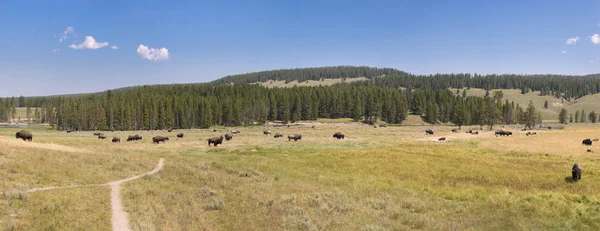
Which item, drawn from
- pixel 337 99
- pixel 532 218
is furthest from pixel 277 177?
pixel 337 99

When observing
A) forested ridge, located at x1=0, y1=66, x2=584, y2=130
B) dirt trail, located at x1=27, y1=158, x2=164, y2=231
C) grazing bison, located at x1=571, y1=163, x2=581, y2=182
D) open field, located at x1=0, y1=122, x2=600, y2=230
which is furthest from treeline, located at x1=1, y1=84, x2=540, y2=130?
dirt trail, located at x1=27, y1=158, x2=164, y2=231

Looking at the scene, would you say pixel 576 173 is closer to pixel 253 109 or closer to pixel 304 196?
pixel 304 196

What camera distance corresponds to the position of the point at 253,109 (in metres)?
145

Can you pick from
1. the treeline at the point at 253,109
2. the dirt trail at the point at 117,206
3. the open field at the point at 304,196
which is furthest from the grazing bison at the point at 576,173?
the treeline at the point at 253,109

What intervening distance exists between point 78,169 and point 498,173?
29191 millimetres

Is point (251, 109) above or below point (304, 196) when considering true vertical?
above

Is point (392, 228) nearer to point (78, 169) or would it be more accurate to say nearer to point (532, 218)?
point (532, 218)

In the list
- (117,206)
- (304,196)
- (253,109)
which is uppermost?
(253,109)

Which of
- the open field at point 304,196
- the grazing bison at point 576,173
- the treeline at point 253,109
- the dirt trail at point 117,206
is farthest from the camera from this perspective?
the treeline at point 253,109

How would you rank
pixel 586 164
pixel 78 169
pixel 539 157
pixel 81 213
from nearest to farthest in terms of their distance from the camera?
pixel 81 213 → pixel 78 169 → pixel 586 164 → pixel 539 157

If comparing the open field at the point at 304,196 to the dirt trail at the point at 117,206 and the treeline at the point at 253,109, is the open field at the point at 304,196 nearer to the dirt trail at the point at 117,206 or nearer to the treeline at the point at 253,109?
the dirt trail at the point at 117,206

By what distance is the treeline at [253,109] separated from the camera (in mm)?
120450

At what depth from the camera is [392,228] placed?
13570 millimetres

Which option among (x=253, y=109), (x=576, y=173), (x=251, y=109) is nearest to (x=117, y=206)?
(x=576, y=173)
